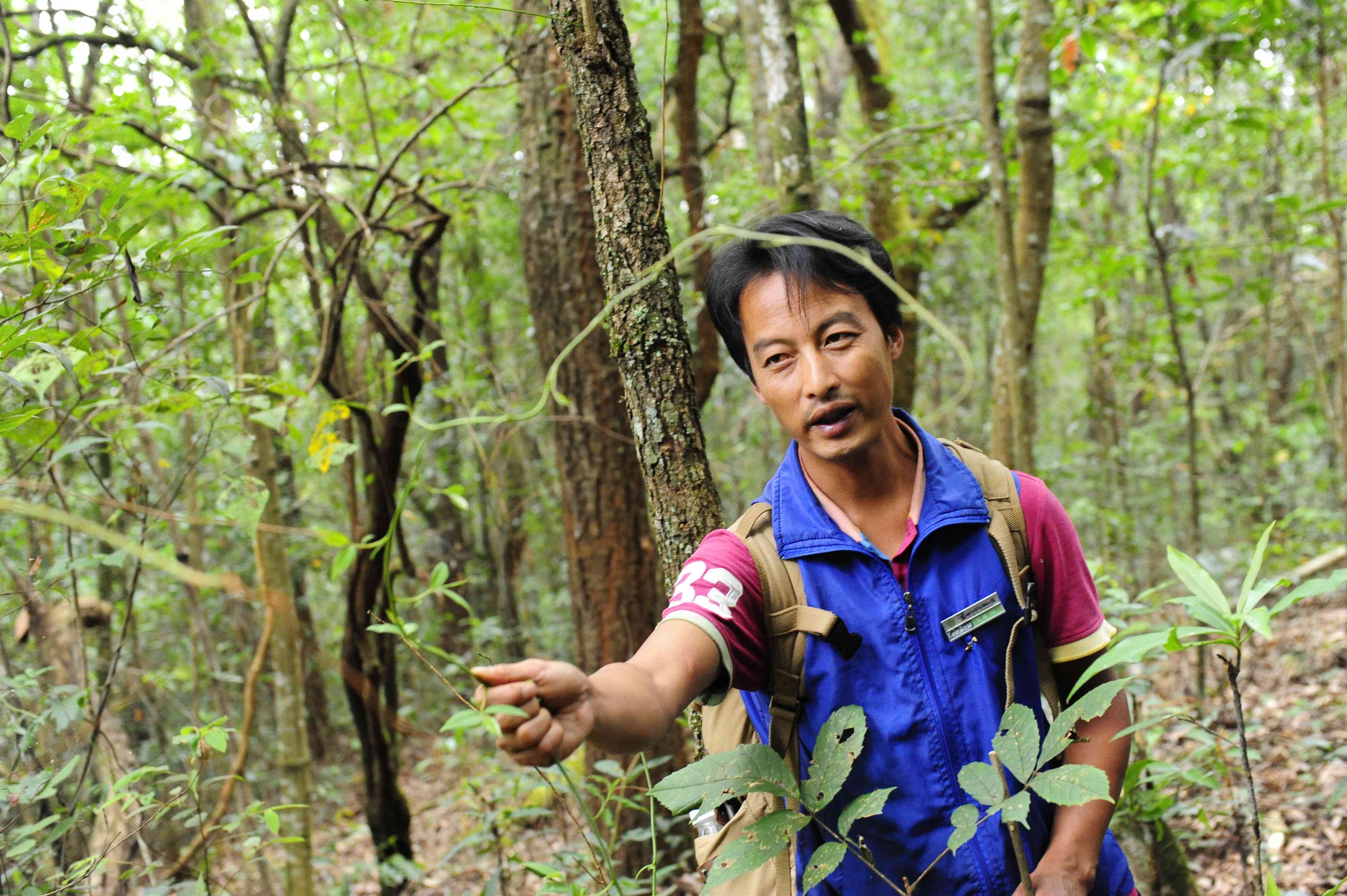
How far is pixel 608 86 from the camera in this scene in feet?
6.38

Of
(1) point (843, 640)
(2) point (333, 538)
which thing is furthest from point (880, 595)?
(2) point (333, 538)

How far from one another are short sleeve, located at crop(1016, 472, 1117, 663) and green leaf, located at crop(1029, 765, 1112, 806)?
44cm

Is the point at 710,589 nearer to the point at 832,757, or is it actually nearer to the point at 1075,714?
the point at 832,757

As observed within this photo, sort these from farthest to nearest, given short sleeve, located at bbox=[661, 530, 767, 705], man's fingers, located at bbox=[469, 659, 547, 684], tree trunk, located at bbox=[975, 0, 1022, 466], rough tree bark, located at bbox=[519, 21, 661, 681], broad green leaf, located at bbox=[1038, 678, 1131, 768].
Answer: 1. tree trunk, located at bbox=[975, 0, 1022, 466]
2. rough tree bark, located at bbox=[519, 21, 661, 681]
3. short sleeve, located at bbox=[661, 530, 767, 705]
4. broad green leaf, located at bbox=[1038, 678, 1131, 768]
5. man's fingers, located at bbox=[469, 659, 547, 684]

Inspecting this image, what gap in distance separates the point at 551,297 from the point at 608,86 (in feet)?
6.85

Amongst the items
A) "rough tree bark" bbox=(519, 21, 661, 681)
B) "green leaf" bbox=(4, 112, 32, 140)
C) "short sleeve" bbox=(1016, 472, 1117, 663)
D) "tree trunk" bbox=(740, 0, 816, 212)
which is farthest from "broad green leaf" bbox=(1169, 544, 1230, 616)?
"tree trunk" bbox=(740, 0, 816, 212)

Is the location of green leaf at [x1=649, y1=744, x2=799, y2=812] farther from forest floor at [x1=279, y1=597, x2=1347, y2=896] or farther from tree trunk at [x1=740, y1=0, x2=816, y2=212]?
tree trunk at [x1=740, y1=0, x2=816, y2=212]

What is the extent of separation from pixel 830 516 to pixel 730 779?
59cm

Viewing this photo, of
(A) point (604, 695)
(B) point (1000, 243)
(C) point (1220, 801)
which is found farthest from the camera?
(B) point (1000, 243)

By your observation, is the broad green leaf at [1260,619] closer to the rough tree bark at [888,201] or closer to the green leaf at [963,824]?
the green leaf at [963,824]

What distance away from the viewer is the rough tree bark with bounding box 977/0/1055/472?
4.30m

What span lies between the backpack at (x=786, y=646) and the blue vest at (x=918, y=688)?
0.02 meters

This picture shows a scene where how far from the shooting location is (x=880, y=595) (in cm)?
166

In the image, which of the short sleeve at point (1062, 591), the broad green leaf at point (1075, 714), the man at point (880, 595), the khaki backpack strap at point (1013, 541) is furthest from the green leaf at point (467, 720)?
the short sleeve at point (1062, 591)
